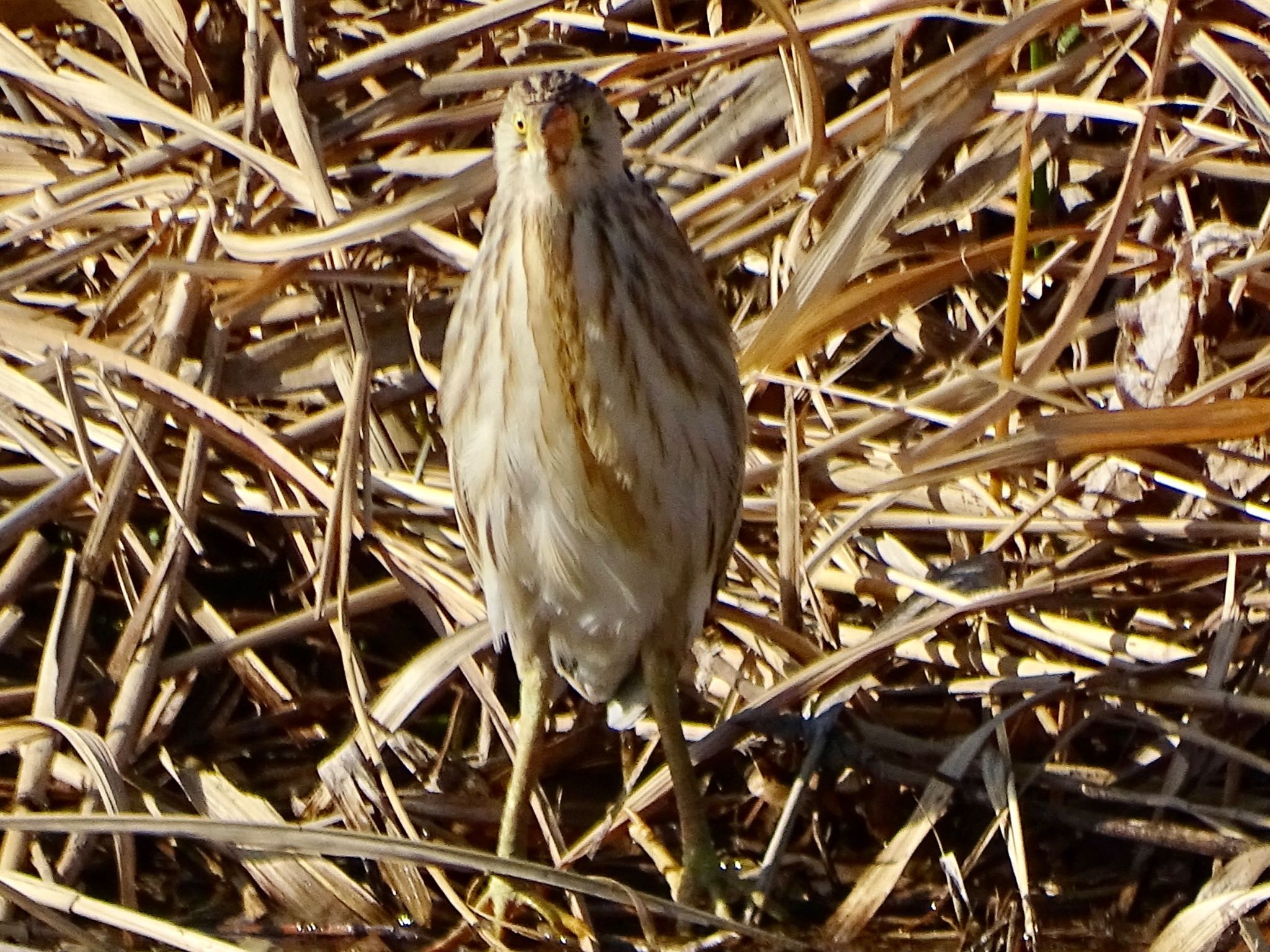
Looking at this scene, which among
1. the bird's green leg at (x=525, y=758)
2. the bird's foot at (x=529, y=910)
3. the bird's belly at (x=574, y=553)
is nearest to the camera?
the bird's belly at (x=574, y=553)

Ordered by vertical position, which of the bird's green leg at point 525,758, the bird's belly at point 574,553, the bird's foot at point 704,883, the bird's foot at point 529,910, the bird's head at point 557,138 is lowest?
the bird's foot at point 704,883

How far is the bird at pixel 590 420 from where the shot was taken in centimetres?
223

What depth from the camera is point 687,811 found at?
8.28ft

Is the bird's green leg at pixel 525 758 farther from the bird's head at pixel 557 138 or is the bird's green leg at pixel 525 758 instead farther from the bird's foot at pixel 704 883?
the bird's head at pixel 557 138

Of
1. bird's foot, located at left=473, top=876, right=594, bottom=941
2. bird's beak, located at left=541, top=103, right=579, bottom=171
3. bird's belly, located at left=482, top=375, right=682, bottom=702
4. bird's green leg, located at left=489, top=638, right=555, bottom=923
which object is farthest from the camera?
bird's green leg, located at left=489, top=638, right=555, bottom=923

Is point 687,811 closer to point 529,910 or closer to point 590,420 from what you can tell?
point 529,910

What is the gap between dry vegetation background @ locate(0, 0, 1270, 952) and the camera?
2477mm

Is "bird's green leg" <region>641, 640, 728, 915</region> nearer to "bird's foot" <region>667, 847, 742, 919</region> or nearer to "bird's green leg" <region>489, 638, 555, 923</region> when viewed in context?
"bird's foot" <region>667, 847, 742, 919</region>

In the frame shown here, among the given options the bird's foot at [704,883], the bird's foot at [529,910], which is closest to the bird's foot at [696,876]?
the bird's foot at [704,883]

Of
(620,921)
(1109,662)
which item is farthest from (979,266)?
(620,921)

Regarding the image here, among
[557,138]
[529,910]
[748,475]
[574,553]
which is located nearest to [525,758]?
[529,910]

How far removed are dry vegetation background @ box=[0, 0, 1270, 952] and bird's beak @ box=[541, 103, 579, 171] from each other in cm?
53

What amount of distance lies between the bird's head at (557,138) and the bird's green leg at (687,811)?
64 cm

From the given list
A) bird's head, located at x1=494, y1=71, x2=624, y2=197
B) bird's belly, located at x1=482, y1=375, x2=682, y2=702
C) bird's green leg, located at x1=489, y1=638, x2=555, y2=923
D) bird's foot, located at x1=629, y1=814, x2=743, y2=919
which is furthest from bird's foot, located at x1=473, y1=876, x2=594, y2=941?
bird's head, located at x1=494, y1=71, x2=624, y2=197
